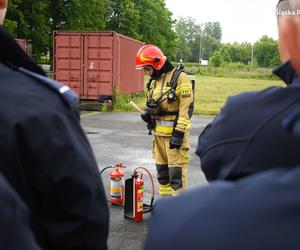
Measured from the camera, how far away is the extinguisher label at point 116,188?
20.5ft

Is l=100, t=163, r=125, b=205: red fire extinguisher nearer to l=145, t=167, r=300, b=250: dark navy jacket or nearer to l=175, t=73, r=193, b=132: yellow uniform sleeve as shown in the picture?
l=175, t=73, r=193, b=132: yellow uniform sleeve

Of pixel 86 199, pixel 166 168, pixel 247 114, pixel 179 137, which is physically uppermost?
pixel 247 114

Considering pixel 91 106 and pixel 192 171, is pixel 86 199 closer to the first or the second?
pixel 192 171

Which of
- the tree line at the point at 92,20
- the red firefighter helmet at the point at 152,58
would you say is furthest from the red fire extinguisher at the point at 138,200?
the tree line at the point at 92,20

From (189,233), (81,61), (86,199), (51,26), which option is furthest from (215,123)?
(51,26)

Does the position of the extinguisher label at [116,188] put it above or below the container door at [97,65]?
below

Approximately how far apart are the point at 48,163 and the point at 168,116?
4.54m

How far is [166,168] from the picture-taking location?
6.18 meters

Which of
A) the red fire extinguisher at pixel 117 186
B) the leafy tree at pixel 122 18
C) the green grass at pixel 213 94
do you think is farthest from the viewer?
the leafy tree at pixel 122 18

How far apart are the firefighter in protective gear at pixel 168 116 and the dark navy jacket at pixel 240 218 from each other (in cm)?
488

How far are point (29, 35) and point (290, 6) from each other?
99.5 ft

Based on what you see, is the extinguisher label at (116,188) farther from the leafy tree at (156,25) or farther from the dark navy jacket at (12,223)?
the leafy tree at (156,25)

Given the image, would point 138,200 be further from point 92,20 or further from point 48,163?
point 92,20

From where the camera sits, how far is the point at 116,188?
6.30 m
